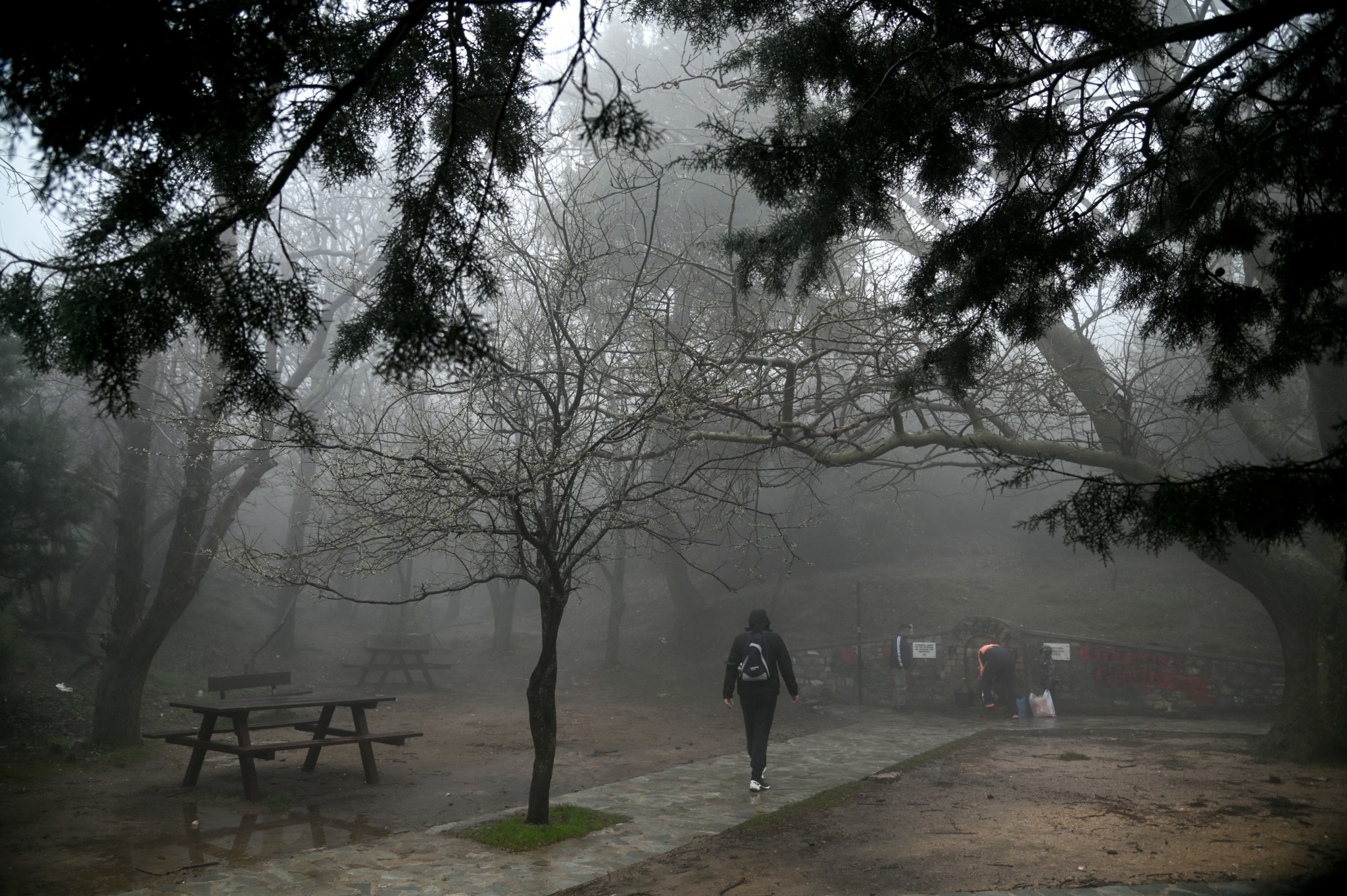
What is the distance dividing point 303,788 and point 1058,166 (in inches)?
366

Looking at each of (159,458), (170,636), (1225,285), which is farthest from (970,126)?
(170,636)

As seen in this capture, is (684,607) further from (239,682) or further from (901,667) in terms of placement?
(239,682)

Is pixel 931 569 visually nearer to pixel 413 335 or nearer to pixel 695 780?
pixel 695 780

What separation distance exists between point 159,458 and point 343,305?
17.1ft

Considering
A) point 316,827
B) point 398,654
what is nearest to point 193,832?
point 316,827

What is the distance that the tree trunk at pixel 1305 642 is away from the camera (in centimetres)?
1018

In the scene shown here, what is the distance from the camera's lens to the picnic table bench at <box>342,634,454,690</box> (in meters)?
18.7

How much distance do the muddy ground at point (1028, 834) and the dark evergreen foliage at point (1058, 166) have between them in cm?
289

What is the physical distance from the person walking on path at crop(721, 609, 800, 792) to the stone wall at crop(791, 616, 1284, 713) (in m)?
9.02

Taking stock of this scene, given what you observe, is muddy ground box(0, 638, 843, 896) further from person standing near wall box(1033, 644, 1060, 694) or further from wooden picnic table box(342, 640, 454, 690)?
person standing near wall box(1033, 644, 1060, 694)

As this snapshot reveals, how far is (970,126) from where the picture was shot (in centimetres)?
556

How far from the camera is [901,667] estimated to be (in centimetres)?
1705

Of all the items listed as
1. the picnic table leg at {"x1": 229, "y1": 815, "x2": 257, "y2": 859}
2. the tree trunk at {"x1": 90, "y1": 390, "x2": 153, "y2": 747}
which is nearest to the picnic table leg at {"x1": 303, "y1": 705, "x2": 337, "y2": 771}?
the picnic table leg at {"x1": 229, "y1": 815, "x2": 257, "y2": 859}

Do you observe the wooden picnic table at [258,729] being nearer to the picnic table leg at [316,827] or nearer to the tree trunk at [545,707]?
the picnic table leg at [316,827]
